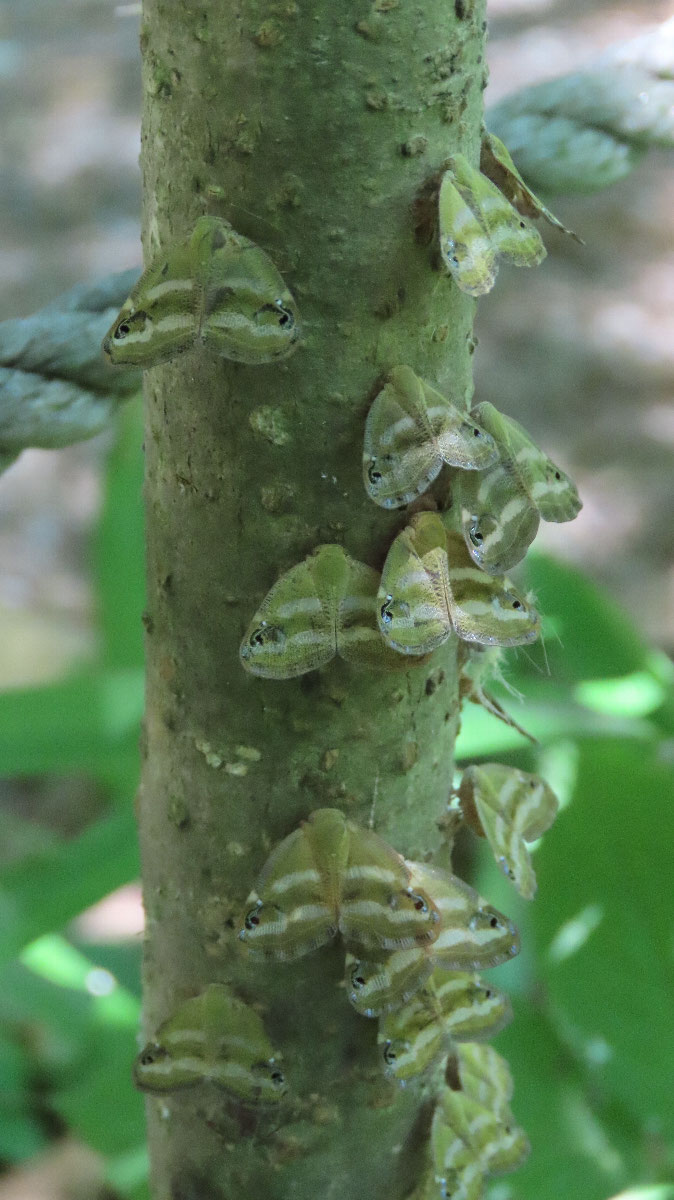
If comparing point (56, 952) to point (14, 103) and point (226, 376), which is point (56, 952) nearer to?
point (226, 376)

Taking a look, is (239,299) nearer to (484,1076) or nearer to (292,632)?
(292,632)

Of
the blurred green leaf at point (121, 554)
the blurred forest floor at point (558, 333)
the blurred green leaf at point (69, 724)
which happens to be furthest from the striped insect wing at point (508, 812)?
the blurred forest floor at point (558, 333)

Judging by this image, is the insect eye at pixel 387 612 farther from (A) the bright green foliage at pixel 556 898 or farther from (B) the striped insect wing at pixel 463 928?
(A) the bright green foliage at pixel 556 898

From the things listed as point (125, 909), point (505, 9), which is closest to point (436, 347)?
point (125, 909)

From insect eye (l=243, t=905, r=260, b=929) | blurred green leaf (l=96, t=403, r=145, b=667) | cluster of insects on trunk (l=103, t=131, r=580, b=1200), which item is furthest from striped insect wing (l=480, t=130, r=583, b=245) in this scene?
blurred green leaf (l=96, t=403, r=145, b=667)

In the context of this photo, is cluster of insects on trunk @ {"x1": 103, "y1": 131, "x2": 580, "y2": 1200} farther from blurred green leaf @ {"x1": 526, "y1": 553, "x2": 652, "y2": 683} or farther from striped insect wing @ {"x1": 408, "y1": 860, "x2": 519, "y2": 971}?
blurred green leaf @ {"x1": 526, "y1": 553, "x2": 652, "y2": 683}
